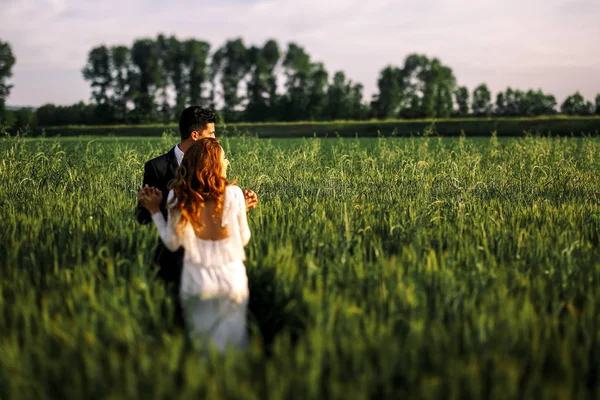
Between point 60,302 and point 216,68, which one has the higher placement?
point 216,68

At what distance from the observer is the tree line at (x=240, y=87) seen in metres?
81.9

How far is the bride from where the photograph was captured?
3.41 meters

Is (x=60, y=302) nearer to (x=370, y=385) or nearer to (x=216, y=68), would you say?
(x=370, y=385)

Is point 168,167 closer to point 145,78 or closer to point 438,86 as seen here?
point 145,78

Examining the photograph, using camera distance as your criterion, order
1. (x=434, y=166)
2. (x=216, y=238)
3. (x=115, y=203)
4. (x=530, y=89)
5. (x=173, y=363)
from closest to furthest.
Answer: (x=173, y=363)
(x=216, y=238)
(x=115, y=203)
(x=434, y=166)
(x=530, y=89)

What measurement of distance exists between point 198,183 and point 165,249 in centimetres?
79

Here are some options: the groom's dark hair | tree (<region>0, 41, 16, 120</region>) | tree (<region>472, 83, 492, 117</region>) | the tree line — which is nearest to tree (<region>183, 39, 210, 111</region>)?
the tree line

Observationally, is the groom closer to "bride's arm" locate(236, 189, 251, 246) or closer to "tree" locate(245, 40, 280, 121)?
"bride's arm" locate(236, 189, 251, 246)

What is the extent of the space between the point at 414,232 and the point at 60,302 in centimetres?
301

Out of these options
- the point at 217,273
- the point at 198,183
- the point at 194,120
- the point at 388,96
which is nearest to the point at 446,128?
the point at 194,120

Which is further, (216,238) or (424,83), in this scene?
(424,83)

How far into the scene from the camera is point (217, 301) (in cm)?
330

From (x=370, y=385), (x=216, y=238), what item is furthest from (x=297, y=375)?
(x=216, y=238)

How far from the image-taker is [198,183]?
A: 3.60 meters
